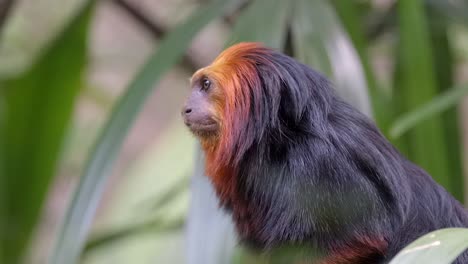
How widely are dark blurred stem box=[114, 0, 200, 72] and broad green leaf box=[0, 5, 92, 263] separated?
0.84 feet

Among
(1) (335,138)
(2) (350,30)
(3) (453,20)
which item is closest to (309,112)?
(1) (335,138)

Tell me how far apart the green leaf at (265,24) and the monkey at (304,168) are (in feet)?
0.40

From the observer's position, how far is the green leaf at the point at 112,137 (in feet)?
→ 4.42

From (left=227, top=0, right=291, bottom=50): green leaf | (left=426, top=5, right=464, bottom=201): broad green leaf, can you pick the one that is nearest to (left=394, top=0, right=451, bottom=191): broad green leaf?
(left=426, top=5, right=464, bottom=201): broad green leaf

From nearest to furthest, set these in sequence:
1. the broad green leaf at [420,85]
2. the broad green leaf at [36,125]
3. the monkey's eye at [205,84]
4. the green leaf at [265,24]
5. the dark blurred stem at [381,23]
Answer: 1. the monkey's eye at [205,84]
2. the green leaf at [265,24]
3. the broad green leaf at [420,85]
4. the broad green leaf at [36,125]
5. the dark blurred stem at [381,23]

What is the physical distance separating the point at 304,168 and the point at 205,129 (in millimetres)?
182

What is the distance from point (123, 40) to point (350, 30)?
179 cm

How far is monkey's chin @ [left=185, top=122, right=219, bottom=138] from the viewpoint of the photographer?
4.21ft

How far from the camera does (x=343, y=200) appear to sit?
117 centimetres

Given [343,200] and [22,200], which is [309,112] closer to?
[343,200]

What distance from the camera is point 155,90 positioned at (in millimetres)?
1943

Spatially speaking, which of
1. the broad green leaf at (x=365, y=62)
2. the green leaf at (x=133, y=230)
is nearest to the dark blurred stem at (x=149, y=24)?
the green leaf at (x=133, y=230)

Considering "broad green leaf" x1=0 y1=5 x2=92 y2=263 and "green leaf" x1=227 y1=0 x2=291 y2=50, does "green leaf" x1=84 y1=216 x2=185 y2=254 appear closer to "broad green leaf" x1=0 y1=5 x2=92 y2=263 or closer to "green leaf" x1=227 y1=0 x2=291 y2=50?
"broad green leaf" x1=0 y1=5 x2=92 y2=263

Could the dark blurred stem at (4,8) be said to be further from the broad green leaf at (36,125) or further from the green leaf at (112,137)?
the green leaf at (112,137)
